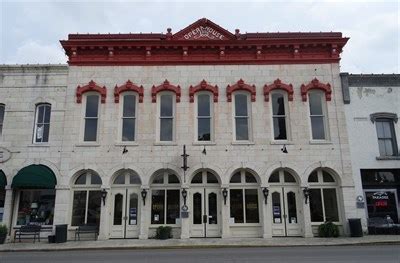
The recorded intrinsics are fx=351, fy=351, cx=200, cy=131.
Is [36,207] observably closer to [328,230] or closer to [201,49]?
[201,49]

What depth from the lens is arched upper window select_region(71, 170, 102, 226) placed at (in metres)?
17.2

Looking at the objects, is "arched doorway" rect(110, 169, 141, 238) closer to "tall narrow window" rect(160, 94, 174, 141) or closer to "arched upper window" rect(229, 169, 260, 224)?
"tall narrow window" rect(160, 94, 174, 141)

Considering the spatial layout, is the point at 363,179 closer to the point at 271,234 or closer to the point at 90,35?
the point at 271,234

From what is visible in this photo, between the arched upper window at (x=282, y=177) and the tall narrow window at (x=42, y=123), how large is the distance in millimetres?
11706

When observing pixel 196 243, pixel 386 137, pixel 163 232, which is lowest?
pixel 196 243

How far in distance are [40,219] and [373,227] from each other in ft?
53.3

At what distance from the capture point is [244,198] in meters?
17.5

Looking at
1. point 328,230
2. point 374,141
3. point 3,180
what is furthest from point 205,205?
point 3,180

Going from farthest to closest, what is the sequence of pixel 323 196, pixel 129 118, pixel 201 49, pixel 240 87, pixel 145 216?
pixel 201 49 < pixel 240 87 < pixel 129 118 < pixel 323 196 < pixel 145 216

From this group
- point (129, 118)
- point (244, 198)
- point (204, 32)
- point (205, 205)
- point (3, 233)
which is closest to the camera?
point (3, 233)

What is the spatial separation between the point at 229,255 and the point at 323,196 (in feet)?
25.7

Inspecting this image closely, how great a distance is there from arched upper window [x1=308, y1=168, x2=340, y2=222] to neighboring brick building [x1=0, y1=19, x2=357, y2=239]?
0.17ft

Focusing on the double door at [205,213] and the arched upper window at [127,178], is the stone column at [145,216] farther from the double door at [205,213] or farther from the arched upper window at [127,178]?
the double door at [205,213]

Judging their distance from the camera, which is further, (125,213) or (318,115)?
(318,115)
